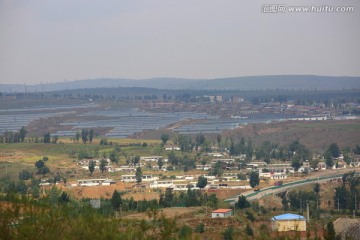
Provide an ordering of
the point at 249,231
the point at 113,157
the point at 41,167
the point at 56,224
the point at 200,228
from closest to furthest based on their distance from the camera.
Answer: the point at 56,224
the point at 249,231
the point at 200,228
the point at 41,167
the point at 113,157

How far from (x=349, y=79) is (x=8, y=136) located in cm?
14071

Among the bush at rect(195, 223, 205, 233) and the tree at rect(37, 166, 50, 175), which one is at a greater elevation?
the bush at rect(195, 223, 205, 233)

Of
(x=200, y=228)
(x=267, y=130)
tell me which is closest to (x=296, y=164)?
(x=200, y=228)

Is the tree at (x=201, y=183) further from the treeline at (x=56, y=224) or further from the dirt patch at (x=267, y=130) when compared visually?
the dirt patch at (x=267, y=130)

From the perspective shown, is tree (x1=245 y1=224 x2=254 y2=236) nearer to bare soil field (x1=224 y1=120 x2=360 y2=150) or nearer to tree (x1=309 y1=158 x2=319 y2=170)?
tree (x1=309 y1=158 x2=319 y2=170)

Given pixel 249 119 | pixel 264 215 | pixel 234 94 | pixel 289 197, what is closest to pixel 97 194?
pixel 289 197

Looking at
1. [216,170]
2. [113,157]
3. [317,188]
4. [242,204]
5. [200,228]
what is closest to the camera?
[200,228]

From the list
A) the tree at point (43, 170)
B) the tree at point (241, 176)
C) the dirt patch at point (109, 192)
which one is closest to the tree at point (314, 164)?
the tree at point (241, 176)

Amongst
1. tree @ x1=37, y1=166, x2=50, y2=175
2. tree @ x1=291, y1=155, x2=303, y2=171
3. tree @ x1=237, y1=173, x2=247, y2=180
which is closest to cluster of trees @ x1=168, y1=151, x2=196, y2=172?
tree @ x1=237, y1=173, x2=247, y2=180

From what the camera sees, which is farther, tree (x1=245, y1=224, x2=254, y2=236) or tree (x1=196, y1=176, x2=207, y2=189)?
tree (x1=196, y1=176, x2=207, y2=189)

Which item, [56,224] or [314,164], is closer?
[56,224]

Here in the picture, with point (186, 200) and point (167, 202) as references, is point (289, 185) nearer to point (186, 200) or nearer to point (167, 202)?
point (186, 200)

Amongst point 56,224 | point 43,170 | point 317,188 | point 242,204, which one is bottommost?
point 317,188

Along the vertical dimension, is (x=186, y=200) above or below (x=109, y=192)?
above
